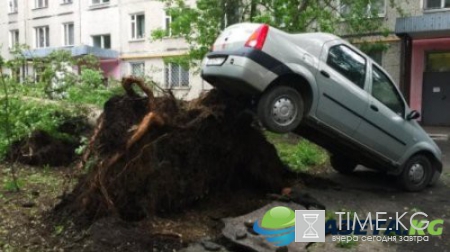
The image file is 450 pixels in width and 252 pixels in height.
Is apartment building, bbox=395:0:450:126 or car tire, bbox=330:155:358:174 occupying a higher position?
apartment building, bbox=395:0:450:126

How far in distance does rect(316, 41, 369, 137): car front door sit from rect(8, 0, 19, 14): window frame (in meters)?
36.4

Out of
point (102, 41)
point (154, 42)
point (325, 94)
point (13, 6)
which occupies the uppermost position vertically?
point (13, 6)

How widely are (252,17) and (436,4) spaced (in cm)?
892

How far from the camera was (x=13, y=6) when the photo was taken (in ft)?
126

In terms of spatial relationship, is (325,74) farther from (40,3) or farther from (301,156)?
(40,3)

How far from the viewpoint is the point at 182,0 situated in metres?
15.0

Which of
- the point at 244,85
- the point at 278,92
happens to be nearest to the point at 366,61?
the point at 278,92

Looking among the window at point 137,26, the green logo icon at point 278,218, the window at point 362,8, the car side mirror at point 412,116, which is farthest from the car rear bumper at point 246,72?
the window at point 137,26

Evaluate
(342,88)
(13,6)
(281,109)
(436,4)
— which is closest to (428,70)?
(436,4)

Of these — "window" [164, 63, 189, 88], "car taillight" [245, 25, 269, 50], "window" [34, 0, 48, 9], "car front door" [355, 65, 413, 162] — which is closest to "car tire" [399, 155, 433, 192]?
"car front door" [355, 65, 413, 162]

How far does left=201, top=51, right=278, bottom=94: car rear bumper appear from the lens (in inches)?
230

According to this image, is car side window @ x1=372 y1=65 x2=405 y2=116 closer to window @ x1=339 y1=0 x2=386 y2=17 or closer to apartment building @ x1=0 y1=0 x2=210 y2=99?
window @ x1=339 y1=0 x2=386 y2=17

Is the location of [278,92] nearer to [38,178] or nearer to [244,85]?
[244,85]

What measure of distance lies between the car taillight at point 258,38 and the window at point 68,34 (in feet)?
95.4
